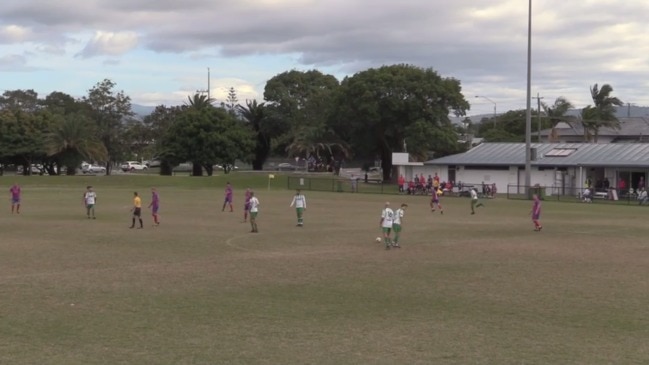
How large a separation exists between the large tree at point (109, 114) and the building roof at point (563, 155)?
50620mm

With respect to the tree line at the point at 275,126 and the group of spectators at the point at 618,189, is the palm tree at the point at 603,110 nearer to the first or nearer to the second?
the tree line at the point at 275,126

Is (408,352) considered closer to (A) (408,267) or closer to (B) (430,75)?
(A) (408,267)

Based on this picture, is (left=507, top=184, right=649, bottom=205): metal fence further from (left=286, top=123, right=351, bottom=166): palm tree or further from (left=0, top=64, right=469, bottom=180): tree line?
(left=286, top=123, right=351, bottom=166): palm tree

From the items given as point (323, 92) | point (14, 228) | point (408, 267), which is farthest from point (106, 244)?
point (323, 92)

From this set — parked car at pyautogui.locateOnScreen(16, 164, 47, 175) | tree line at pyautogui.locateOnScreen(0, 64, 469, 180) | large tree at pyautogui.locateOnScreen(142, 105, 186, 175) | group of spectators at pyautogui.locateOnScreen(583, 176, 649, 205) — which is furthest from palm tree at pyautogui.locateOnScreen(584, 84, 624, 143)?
parked car at pyautogui.locateOnScreen(16, 164, 47, 175)

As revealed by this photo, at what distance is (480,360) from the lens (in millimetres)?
→ 9562

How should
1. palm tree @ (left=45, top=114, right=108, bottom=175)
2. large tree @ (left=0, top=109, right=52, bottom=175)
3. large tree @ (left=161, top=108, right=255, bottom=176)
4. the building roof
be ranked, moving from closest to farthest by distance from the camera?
the building roof → palm tree @ (left=45, top=114, right=108, bottom=175) → large tree @ (left=0, top=109, right=52, bottom=175) → large tree @ (left=161, top=108, right=255, bottom=176)

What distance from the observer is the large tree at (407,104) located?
67.5 metres

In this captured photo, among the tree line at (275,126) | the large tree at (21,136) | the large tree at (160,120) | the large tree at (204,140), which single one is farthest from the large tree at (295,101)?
the large tree at (21,136)

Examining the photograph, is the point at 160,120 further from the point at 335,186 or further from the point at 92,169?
the point at 335,186

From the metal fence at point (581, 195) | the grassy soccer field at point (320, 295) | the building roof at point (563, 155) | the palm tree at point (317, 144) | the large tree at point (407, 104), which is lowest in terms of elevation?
the grassy soccer field at point (320, 295)

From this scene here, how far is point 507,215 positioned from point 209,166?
52.2 meters

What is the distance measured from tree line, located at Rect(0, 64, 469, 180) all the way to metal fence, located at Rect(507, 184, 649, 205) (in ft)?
43.6

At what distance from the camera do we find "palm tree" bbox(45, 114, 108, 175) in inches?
3110
